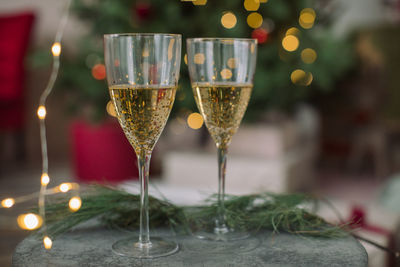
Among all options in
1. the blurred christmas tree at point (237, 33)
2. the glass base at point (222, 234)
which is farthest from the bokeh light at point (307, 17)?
the glass base at point (222, 234)

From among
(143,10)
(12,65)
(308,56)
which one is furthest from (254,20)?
(12,65)

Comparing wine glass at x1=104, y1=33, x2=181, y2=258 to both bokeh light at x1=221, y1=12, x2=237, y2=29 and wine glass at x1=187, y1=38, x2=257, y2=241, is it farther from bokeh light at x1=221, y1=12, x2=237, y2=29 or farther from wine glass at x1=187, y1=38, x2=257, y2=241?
bokeh light at x1=221, y1=12, x2=237, y2=29

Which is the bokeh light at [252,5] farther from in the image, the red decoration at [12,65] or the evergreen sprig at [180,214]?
the evergreen sprig at [180,214]

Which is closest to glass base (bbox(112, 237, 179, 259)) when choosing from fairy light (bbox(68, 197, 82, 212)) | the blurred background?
fairy light (bbox(68, 197, 82, 212))

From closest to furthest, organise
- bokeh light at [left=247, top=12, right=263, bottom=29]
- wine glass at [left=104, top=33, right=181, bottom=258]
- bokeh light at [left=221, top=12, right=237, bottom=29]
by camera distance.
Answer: wine glass at [left=104, top=33, right=181, bottom=258] < bokeh light at [left=221, top=12, right=237, bottom=29] < bokeh light at [left=247, top=12, right=263, bottom=29]

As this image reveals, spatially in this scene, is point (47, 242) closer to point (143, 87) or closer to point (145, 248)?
point (145, 248)

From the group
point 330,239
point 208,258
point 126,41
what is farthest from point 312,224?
point 126,41
